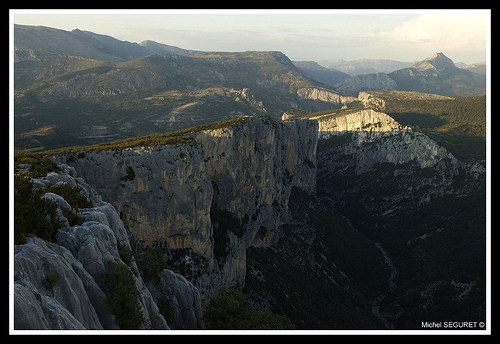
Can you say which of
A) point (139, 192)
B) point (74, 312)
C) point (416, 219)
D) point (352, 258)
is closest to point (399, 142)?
point (416, 219)

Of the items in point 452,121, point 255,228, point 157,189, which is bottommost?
point 255,228

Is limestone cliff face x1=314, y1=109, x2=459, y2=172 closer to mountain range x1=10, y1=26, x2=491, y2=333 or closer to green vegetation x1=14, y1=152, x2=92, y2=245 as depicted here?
mountain range x1=10, y1=26, x2=491, y2=333

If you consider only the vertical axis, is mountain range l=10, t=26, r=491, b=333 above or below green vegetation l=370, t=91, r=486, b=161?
below

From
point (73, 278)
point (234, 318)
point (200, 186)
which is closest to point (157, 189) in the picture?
point (200, 186)

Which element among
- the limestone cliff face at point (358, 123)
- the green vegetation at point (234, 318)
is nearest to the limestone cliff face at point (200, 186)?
the green vegetation at point (234, 318)

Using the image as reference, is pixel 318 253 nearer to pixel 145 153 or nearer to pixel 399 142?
pixel 145 153

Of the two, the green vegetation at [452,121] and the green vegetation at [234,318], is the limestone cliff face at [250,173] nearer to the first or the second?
the green vegetation at [234,318]

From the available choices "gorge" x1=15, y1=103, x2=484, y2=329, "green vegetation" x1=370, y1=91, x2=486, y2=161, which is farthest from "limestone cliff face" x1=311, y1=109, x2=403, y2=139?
"green vegetation" x1=370, y1=91, x2=486, y2=161

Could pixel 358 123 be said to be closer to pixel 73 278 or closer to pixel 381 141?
pixel 381 141
